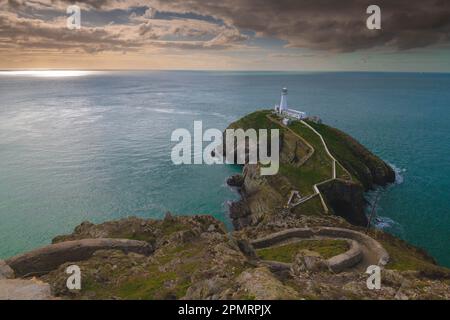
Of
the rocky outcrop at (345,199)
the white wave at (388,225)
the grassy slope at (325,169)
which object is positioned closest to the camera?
the grassy slope at (325,169)

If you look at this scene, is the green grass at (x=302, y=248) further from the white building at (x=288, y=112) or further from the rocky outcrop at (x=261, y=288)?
the white building at (x=288, y=112)

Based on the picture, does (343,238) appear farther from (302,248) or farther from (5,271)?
(5,271)

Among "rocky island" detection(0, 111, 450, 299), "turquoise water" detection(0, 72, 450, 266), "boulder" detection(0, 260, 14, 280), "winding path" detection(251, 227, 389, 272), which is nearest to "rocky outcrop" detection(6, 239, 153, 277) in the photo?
"rocky island" detection(0, 111, 450, 299)
